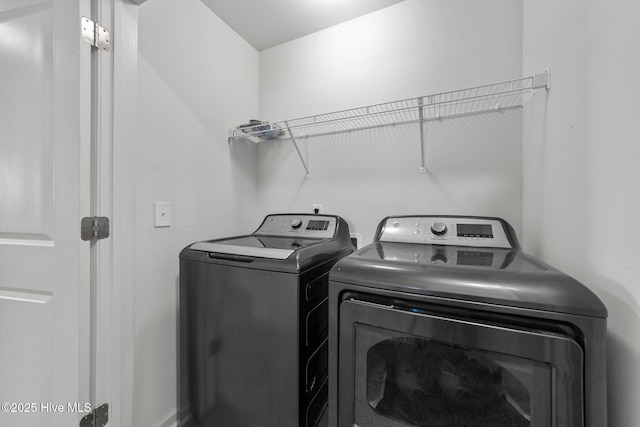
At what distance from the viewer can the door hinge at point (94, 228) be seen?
99cm

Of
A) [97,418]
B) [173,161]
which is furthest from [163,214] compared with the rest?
[97,418]

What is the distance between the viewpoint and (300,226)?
1.62 m

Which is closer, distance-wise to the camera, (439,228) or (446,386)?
(446,386)

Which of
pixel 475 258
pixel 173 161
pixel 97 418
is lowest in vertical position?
pixel 97 418

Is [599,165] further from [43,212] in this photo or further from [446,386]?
[43,212]

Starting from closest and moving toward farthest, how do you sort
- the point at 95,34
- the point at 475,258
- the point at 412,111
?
the point at 475,258
the point at 95,34
the point at 412,111

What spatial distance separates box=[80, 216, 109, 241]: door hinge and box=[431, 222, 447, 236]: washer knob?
1.50m

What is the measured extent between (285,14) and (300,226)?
4.87 feet

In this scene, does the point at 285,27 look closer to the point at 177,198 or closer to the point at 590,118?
the point at 177,198

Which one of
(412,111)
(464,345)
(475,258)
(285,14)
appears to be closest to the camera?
(464,345)

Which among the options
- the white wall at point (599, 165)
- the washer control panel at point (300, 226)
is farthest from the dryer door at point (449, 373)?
the washer control panel at point (300, 226)

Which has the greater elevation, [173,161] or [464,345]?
[173,161]

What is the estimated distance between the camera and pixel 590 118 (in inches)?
27.8

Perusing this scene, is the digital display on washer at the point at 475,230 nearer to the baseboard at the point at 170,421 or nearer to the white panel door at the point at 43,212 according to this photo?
the white panel door at the point at 43,212
